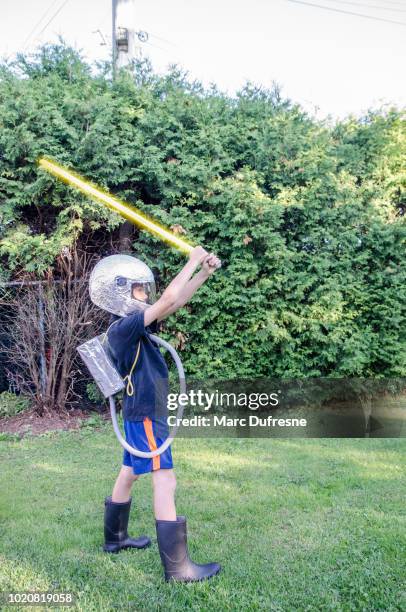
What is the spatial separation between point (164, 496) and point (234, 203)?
4432 mm

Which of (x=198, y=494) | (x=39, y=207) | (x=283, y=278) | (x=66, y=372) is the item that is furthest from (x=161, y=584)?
(x=39, y=207)

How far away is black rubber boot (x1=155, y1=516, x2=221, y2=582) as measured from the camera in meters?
2.72

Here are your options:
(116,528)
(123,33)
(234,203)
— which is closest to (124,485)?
(116,528)

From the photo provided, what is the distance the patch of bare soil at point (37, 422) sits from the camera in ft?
20.1

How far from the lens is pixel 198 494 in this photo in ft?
13.4

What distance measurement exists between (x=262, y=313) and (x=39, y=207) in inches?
122

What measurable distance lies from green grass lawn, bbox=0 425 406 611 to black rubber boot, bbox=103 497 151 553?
2.5 inches

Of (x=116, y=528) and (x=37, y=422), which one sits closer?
(x=116, y=528)

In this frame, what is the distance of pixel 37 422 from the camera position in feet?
20.7

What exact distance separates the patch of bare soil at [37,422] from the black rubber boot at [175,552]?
146 inches

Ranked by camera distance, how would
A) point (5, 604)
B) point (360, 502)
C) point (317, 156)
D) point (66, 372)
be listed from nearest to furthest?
point (5, 604) < point (360, 502) < point (66, 372) < point (317, 156)

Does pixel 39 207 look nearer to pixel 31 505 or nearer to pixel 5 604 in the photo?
pixel 31 505

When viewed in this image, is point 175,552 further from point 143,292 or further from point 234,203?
point 234,203

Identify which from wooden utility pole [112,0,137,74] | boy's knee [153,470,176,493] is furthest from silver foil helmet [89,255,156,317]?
wooden utility pole [112,0,137,74]
